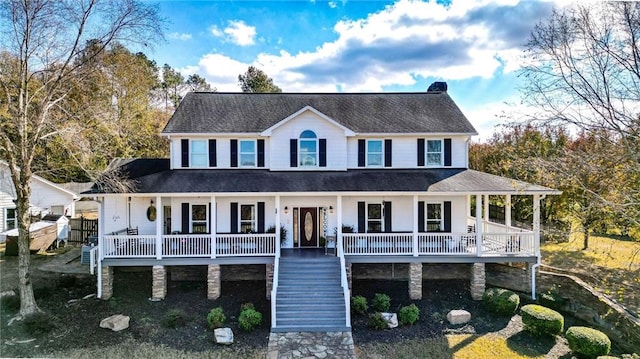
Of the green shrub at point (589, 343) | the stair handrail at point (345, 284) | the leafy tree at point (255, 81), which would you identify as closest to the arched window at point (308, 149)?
the stair handrail at point (345, 284)

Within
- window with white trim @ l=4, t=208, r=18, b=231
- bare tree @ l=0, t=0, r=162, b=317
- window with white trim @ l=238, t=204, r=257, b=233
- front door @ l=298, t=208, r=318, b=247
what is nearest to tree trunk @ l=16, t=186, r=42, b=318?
bare tree @ l=0, t=0, r=162, b=317

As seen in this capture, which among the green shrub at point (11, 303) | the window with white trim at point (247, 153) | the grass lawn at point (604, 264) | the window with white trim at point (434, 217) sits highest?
the window with white trim at point (247, 153)

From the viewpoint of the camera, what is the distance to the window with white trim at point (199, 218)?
16.7 m

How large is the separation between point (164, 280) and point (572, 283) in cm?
1575

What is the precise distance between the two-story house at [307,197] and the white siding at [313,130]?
5 centimetres

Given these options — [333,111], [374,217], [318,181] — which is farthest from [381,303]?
[333,111]

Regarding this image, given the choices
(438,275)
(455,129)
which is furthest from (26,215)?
(455,129)

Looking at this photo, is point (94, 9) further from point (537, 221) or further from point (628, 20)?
point (537, 221)

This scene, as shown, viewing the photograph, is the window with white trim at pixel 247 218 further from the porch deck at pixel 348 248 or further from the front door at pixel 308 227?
the front door at pixel 308 227

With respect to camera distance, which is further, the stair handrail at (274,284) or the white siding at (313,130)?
the white siding at (313,130)

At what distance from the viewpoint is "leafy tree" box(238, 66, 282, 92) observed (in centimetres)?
4366

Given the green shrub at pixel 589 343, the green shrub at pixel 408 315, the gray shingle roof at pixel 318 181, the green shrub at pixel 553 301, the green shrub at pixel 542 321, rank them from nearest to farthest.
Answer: the green shrub at pixel 589 343
the green shrub at pixel 542 321
the green shrub at pixel 408 315
the green shrub at pixel 553 301
the gray shingle roof at pixel 318 181

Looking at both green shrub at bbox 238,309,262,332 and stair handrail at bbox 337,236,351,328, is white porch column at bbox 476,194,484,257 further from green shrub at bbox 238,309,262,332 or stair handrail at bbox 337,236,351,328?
green shrub at bbox 238,309,262,332

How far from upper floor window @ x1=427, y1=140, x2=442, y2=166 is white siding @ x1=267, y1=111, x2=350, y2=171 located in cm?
410
